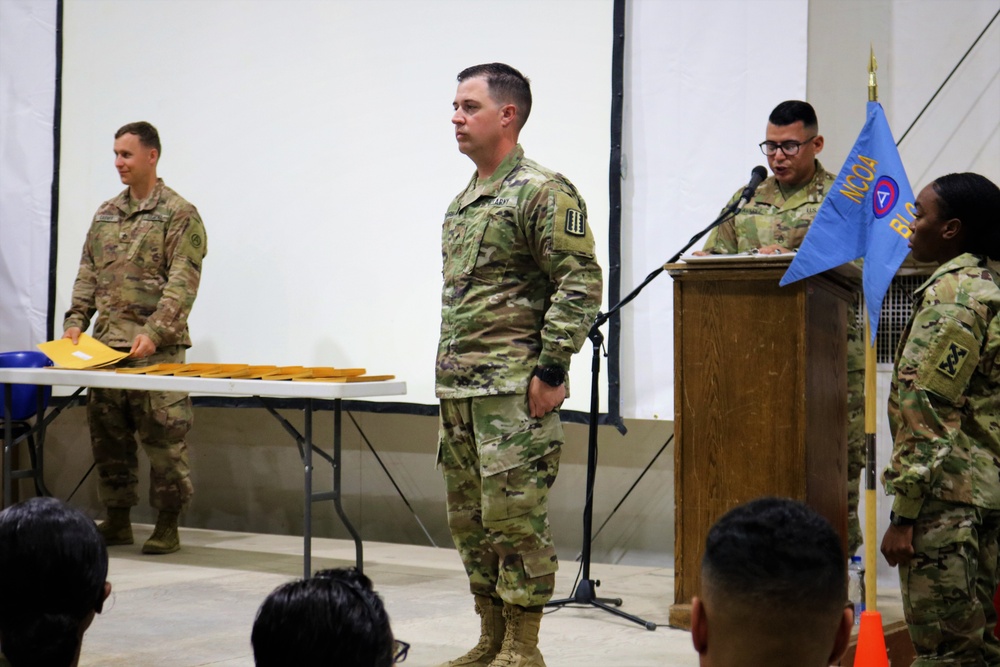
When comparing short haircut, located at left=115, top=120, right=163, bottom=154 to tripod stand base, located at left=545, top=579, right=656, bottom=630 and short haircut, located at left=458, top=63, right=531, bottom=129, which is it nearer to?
short haircut, located at left=458, top=63, right=531, bottom=129

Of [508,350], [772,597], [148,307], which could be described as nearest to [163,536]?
[148,307]

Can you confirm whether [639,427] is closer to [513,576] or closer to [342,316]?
[342,316]

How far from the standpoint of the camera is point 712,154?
491 cm

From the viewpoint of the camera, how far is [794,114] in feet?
13.8

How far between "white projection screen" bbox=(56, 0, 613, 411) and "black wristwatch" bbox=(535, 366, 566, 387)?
2045mm

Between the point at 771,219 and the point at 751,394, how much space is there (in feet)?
3.03

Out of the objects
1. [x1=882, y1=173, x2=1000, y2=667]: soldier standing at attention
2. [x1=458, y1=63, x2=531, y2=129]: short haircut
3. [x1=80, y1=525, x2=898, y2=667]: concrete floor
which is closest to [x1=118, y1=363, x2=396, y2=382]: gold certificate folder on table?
[x1=80, y1=525, x2=898, y2=667]: concrete floor

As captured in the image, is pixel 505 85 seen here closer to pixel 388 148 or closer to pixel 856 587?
pixel 856 587

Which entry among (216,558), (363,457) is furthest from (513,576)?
(363,457)

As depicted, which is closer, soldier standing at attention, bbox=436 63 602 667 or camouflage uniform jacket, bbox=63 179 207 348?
soldier standing at attention, bbox=436 63 602 667

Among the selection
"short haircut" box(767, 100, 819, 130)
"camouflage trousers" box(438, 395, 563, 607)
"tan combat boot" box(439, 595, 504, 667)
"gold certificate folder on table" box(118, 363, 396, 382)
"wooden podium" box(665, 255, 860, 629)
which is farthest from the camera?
"gold certificate folder on table" box(118, 363, 396, 382)

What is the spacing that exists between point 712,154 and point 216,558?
Answer: 2.88 m

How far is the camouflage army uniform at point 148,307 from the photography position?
5.28 meters

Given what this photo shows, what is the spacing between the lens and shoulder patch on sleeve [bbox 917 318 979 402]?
8.14ft
